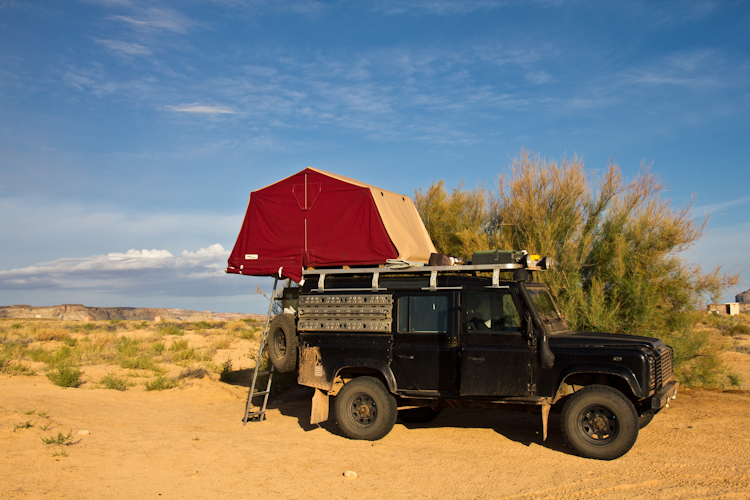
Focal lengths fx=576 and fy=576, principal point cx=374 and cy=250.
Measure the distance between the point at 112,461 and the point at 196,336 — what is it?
21853 millimetres

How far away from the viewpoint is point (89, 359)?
58.8 ft

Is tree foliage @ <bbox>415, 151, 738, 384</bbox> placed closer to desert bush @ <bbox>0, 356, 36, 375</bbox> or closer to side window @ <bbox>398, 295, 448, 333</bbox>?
side window @ <bbox>398, 295, 448, 333</bbox>

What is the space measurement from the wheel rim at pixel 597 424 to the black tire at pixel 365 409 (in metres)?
2.41

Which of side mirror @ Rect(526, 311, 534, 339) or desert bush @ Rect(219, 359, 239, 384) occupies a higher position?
side mirror @ Rect(526, 311, 534, 339)

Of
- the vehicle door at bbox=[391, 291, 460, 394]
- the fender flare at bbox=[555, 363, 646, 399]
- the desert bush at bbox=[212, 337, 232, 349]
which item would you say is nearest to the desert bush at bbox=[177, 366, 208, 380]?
the desert bush at bbox=[212, 337, 232, 349]

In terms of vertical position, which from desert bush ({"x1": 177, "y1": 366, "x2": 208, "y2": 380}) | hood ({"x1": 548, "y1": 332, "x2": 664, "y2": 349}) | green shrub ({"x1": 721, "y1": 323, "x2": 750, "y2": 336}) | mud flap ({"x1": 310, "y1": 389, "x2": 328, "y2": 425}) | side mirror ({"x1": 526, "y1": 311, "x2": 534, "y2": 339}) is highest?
side mirror ({"x1": 526, "y1": 311, "x2": 534, "y2": 339})

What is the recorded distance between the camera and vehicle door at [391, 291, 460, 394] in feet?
24.8

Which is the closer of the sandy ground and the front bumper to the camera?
the sandy ground

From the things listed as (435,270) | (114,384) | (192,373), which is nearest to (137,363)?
(192,373)

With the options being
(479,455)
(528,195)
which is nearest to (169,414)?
(479,455)

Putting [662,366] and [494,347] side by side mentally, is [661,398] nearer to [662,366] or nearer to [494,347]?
[662,366]

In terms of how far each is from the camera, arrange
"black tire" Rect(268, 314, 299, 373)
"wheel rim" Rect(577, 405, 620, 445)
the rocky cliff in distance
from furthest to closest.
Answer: the rocky cliff in distance → "black tire" Rect(268, 314, 299, 373) → "wheel rim" Rect(577, 405, 620, 445)

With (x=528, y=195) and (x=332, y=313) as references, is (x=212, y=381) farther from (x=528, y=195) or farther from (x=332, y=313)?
(x=528, y=195)

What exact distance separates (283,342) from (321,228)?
75.9 inches
